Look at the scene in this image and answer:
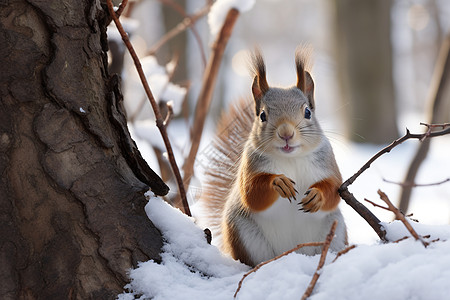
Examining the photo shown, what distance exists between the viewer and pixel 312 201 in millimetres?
975

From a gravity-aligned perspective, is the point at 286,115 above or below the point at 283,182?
above

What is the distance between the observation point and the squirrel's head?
3.56 ft

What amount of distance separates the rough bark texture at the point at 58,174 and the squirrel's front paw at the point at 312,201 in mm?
267

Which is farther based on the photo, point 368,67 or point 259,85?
point 368,67

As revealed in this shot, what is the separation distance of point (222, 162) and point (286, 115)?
0.31 meters

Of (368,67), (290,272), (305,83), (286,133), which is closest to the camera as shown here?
(290,272)

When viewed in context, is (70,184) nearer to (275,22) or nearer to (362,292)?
(362,292)

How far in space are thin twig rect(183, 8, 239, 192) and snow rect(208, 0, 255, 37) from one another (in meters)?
0.01

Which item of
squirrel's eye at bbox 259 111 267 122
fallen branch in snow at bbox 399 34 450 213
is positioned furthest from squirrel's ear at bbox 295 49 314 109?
fallen branch in snow at bbox 399 34 450 213

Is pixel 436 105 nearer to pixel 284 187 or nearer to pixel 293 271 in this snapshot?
pixel 284 187

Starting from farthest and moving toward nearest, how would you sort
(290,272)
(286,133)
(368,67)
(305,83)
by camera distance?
(368,67), (305,83), (286,133), (290,272)

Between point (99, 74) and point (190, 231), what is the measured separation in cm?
30

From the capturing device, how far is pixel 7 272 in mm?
781

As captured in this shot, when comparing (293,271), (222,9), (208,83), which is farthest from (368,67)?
(293,271)
